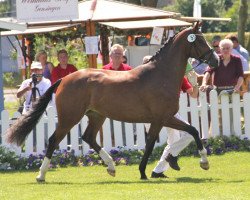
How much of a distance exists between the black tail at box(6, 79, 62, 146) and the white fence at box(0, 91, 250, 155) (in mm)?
2282

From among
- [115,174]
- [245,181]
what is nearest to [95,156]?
[115,174]

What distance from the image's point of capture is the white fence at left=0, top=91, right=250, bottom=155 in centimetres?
1516

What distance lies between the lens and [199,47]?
12.2 metres

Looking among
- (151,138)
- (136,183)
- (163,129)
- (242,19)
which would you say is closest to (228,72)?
(163,129)

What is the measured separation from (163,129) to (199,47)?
3698mm

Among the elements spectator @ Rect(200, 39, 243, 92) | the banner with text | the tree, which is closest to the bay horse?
spectator @ Rect(200, 39, 243, 92)

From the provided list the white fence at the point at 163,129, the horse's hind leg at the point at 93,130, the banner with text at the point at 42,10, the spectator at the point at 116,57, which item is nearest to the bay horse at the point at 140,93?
the horse's hind leg at the point at 93,130

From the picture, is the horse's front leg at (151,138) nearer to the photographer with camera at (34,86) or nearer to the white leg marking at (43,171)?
the white leg marking at (43,171)

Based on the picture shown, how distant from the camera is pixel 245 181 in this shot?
11.4 m

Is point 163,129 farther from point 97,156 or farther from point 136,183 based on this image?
point 136,183

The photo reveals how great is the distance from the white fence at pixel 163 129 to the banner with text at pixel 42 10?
2.37 m

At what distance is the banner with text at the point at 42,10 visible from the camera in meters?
16.4

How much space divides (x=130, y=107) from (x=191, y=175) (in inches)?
60.2

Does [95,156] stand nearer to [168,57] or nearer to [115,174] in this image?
[115,174]
